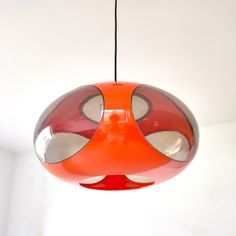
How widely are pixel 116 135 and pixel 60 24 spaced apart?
1.13 m

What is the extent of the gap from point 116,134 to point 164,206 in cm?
223

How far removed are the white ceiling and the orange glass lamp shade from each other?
846mm

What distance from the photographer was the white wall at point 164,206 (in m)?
2.72
